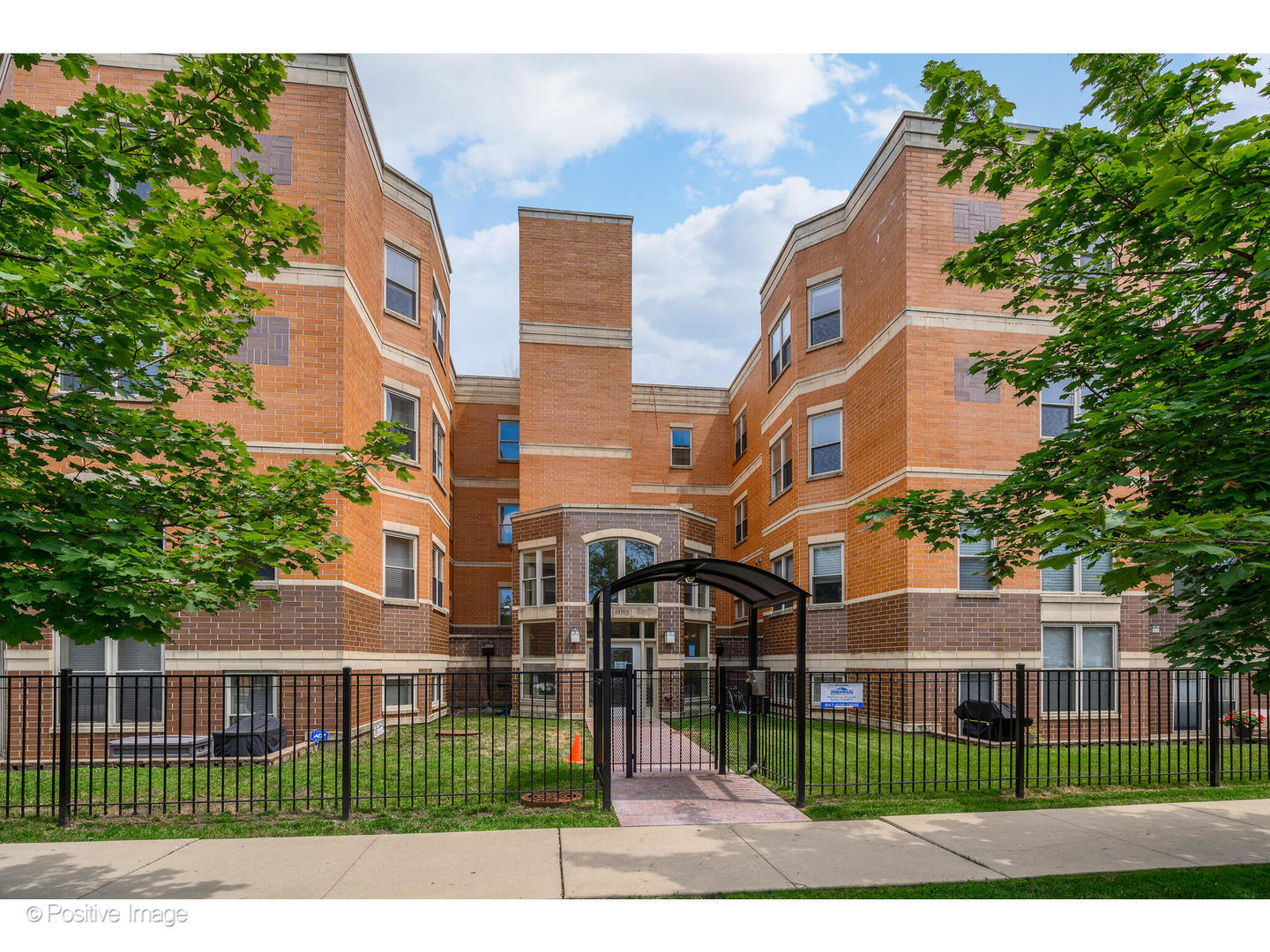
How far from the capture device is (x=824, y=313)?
2230 centimetres

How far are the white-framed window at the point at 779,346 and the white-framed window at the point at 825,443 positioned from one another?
8.55 ft

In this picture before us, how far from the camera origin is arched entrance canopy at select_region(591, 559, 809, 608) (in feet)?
36.0

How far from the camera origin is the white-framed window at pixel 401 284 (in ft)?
65.8

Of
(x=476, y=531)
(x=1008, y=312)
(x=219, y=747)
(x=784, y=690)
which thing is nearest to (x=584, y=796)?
(x=784, y=690)

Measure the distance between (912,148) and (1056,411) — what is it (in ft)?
23.0

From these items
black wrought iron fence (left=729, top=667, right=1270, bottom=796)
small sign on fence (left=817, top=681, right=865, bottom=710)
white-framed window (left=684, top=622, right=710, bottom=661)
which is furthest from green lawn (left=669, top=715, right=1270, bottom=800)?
white-framed window (left=684, top=622, right=710, bottom=661)

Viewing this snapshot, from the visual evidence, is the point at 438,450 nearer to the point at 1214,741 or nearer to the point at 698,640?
→ the point at 698,640

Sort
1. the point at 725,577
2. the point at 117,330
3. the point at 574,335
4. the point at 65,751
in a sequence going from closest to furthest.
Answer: the point at 117,330
the point at 65,751
the point at 725,577
the point at 574,335

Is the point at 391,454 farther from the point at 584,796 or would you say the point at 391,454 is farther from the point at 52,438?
the point at 584,796

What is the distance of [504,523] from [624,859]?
79.2ft

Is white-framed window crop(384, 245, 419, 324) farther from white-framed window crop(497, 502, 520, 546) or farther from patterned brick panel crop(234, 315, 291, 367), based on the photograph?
white-framed window crop(497, 502, 520, 546)

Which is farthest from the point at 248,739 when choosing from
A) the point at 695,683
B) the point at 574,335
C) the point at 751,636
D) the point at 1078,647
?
the point at 574,335

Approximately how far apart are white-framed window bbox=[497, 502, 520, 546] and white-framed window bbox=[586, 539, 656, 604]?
8767mm

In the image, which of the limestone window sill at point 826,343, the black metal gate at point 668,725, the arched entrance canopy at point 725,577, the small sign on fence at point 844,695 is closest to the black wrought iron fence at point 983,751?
the small sign on fence at point 844,695
